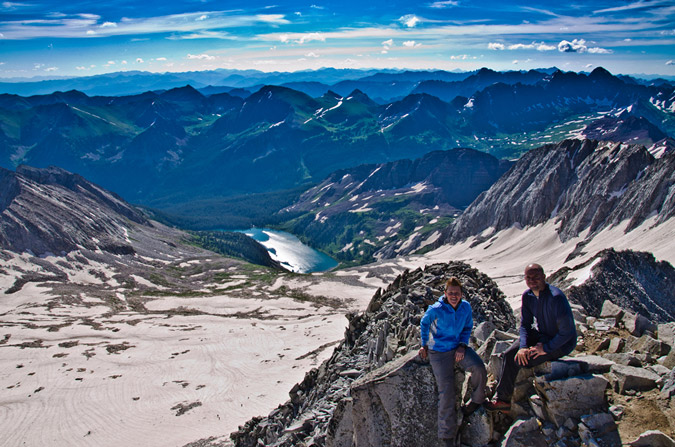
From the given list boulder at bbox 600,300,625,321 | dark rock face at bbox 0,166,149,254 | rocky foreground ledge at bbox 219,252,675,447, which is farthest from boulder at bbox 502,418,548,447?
dark rock face at bbox 0,166,149,254

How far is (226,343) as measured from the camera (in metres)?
64.5

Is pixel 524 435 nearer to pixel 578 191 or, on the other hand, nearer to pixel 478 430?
pixel 478 430

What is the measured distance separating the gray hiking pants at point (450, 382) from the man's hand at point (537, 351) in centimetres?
154

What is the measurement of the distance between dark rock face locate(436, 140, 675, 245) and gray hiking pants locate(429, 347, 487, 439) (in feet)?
333

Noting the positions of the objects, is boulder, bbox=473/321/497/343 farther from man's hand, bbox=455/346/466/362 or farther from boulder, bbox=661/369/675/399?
boulder, bbox=661/369/675/399

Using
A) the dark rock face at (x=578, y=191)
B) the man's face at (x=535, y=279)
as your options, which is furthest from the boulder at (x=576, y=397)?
the dark rock face at (x=578, y=191)

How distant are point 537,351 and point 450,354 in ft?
8.60

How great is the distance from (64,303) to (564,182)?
140692 millimetres

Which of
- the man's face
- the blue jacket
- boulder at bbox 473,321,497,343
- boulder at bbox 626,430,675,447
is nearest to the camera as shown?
boulder at bbox 626,430,675,447

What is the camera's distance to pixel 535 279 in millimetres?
14312

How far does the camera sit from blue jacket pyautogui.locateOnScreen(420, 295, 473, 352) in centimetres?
1459

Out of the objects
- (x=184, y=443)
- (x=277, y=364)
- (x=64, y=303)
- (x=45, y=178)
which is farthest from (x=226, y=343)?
(x=45, y=178)

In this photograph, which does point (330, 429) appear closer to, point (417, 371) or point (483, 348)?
point (417, 371)

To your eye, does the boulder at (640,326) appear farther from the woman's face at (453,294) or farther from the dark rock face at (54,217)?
the dark rock face at (54,217)
